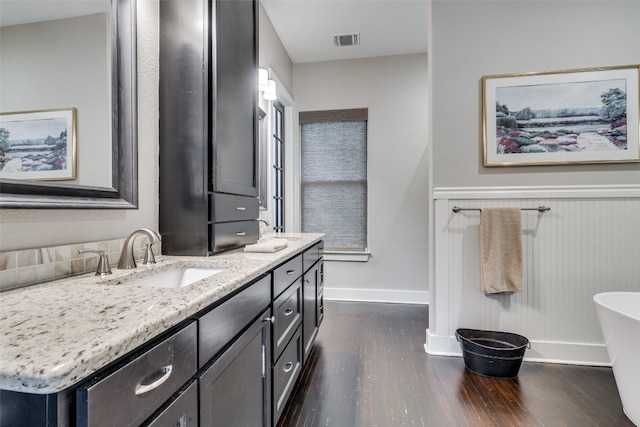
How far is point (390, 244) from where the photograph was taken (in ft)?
11.9

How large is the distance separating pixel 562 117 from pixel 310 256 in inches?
80.2

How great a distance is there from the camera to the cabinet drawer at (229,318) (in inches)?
30.6

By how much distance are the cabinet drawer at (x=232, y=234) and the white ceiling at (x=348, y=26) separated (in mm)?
2078

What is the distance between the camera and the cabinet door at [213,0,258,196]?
152 centimetres

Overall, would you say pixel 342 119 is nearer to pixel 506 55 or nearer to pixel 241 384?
pixel 506 55

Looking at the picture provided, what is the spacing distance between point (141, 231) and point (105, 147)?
13.2 inches

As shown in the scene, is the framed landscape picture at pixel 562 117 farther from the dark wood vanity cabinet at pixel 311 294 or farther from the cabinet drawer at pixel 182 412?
the cabinet drawer at pixel 182 412

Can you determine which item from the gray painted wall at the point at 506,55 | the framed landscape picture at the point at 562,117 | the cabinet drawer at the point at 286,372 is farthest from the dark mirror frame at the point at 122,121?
the framed landscape picture at the point at 562,117

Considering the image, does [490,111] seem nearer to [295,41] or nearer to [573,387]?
[573,387]

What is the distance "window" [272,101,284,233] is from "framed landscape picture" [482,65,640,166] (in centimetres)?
206

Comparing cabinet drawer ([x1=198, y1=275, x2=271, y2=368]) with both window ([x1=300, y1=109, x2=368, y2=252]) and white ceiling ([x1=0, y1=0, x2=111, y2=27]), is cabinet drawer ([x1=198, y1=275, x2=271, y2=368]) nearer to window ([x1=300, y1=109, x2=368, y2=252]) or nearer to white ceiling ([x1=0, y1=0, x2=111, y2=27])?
white ceiling ([x1=0, y1=0, x2=111, y2=27])

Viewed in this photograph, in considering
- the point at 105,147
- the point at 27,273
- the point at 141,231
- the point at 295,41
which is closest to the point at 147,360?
the point at 27,273

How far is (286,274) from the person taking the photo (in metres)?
1.52

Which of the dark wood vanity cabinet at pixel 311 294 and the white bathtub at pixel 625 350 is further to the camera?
the dark wood vanity cabinet at pixel 311 294
